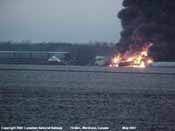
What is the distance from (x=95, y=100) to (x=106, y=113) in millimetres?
4218

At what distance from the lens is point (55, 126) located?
42.0 feet

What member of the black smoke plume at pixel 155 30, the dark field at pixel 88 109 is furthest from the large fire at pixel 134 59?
the dark field at pixel 88 109

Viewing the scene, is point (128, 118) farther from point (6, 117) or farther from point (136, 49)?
point (136, 49)

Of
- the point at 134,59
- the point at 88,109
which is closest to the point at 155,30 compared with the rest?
the point at 134,59

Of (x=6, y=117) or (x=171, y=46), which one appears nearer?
(x=6, y=117)

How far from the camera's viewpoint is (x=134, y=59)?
6650cm

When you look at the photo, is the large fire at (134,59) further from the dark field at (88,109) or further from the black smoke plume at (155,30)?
the dark field at (88,109)

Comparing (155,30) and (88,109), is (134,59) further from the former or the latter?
(88,109)

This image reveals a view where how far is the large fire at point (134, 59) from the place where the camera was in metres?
66.2

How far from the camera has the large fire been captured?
66188 mm

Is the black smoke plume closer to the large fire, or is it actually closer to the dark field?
the large fire

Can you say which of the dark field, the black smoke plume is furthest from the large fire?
the dark field

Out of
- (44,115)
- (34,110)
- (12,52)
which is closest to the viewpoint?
(44,115)

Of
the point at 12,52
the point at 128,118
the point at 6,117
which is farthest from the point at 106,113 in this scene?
the point at 12,52
